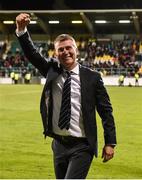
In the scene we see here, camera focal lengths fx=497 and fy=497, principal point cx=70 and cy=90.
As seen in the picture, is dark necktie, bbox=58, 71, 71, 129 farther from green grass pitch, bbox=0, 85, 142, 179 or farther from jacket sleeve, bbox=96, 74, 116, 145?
green grass pitch, bbox=0, 85, 142, 179

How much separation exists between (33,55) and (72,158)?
986mm

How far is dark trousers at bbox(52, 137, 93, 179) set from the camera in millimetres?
3930

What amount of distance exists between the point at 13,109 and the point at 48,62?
1334 cm

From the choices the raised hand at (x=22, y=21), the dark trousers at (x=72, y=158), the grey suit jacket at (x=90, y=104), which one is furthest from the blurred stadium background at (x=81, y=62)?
the raised hand at (x=22, y=21)

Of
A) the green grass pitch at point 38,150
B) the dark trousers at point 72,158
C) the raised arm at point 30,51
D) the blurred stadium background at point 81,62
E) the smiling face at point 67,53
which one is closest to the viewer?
the dark trousers at point 72,158

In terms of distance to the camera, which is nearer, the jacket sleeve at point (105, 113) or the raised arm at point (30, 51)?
the jacket sleeve at point (105, 113)

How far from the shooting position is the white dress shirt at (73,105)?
13.2 ft

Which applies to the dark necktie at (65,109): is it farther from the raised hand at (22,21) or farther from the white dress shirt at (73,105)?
the raised hand at (22,21)

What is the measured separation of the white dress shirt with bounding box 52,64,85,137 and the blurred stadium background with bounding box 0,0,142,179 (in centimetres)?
356

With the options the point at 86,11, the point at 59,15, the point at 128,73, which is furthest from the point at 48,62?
the point at 59,15

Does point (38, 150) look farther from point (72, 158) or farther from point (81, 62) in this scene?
point (81, 62)

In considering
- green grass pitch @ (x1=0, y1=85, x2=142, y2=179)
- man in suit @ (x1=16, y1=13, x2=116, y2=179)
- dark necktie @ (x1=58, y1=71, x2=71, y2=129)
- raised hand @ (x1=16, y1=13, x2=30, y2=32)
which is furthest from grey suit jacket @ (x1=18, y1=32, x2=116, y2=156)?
green grass pitch @ (x1=0, y1=85, x2=142, y2=179)

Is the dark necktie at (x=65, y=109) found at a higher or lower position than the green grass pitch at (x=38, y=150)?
higher

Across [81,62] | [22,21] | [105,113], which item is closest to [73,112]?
[105,113]
